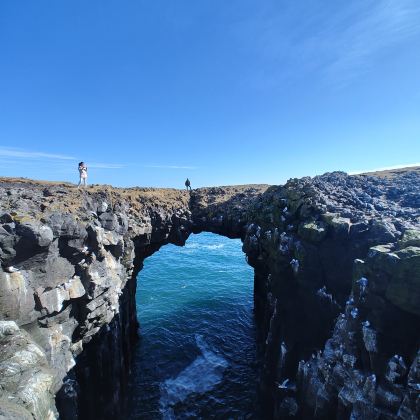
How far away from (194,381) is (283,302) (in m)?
12.7

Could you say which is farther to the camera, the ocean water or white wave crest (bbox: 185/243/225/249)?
white wave crest (bbox: 185/243/225/249)

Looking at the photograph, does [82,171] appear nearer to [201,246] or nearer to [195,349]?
[195,349]

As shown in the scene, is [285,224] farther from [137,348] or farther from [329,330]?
[137,348]

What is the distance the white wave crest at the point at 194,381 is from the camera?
26.7 meters

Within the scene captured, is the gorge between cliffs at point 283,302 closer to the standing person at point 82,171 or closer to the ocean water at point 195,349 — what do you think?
the ocean water at point 195,349

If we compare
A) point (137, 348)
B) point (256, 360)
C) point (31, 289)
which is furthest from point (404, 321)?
point (137, 348)

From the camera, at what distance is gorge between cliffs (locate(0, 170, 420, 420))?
43.2 feet

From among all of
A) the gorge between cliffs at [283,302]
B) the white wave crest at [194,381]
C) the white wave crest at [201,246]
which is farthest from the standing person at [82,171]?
the white wave crest at [201,246]

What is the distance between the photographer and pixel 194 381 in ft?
96.1

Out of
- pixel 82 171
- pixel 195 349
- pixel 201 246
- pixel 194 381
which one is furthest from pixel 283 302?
pixel 201 246

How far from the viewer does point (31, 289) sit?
15.9m

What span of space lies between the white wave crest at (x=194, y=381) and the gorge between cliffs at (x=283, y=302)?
377 centimetres

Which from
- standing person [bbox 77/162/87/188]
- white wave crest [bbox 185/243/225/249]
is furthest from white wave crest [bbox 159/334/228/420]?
white wave crest [bbox 185/243/225/249]

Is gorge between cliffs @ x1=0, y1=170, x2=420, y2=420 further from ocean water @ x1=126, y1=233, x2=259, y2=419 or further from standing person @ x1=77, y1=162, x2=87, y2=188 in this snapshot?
standing person @ x1=77, y1=162, x2=87, y2=188
